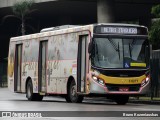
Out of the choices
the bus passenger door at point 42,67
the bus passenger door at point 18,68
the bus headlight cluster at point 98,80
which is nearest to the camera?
the bus headlight cluster at point 98,80

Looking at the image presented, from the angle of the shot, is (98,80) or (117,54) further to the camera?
(117,54)

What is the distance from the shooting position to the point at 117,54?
2359 centimetres

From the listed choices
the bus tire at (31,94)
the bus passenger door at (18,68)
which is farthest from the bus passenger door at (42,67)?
the bus passenger door at (18,68)

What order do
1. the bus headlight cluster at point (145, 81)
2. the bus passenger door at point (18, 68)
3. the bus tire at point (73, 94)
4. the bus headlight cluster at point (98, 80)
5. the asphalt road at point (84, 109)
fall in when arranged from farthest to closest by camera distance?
the bus passenger door at point (18, 68) < the bus tire at point (73, 94) < the bus headlight cluster at point (145, 81) < the bus headlight cluster at point (98, 80) < the asphalt road at point (84, 109)

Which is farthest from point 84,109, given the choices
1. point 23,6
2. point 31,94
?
point 23,6

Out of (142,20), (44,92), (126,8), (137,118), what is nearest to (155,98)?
(44,92)

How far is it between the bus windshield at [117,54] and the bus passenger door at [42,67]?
493 centimetres

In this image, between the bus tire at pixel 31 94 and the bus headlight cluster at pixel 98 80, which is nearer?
the bus headlight cluster at pixel 98 80

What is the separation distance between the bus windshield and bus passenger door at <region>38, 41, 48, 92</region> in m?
4.93

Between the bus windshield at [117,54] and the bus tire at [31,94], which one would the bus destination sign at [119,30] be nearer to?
the bus windshield at [117,54]

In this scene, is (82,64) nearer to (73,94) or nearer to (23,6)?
(73,94)

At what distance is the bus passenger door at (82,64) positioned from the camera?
24.1 metres

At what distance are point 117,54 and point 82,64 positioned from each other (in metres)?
1.59

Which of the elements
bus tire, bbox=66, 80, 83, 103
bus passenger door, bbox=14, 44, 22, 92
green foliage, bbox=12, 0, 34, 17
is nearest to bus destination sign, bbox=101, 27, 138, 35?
bus tire, bbox=66, 80, 83, 103
